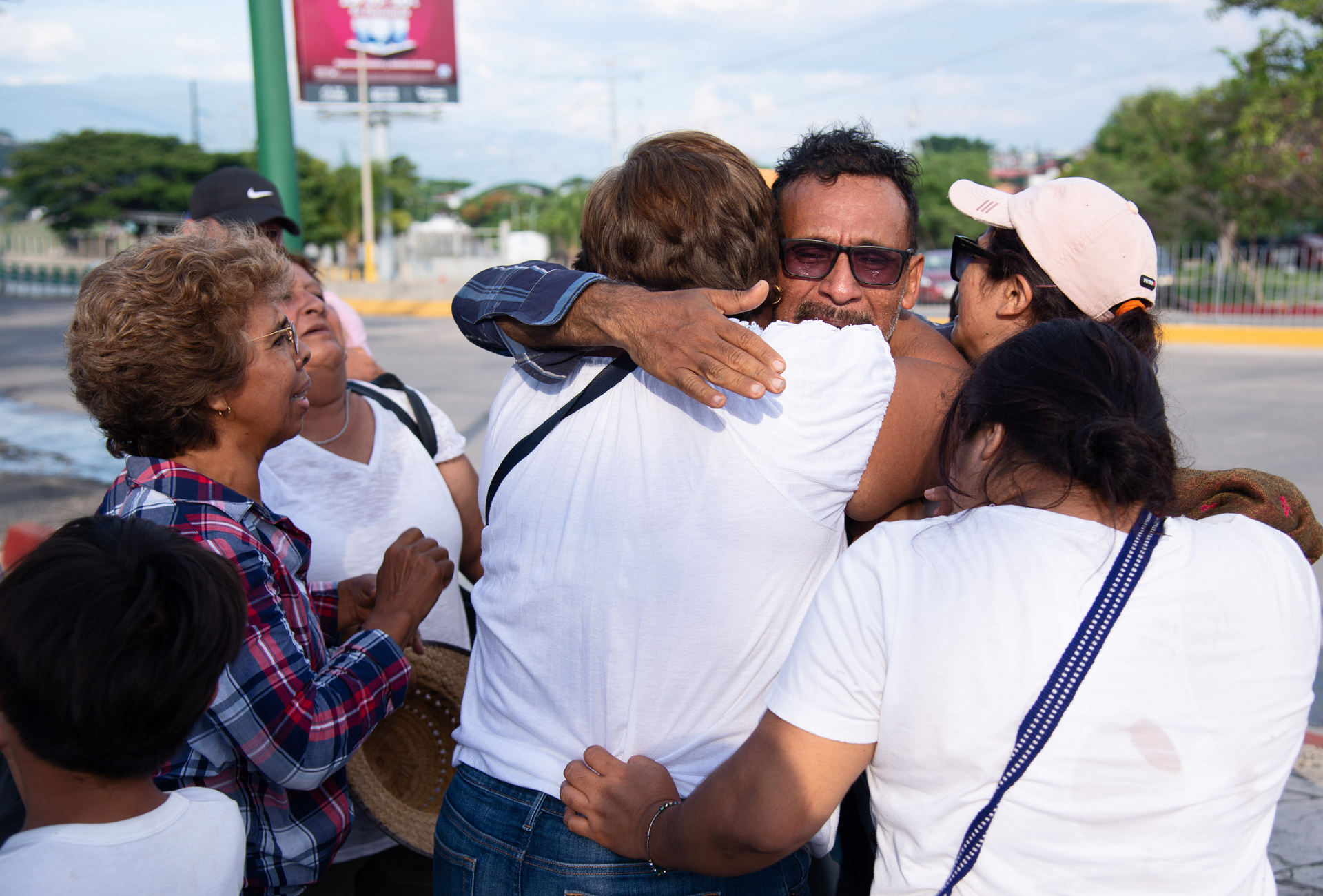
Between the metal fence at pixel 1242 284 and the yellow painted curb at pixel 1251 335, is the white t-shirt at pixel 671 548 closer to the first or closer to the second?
the yellow painted curb at pixel 1251 335

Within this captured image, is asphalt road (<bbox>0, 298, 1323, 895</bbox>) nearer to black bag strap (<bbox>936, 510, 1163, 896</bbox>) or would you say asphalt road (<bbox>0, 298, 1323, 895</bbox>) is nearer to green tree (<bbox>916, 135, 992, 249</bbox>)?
black bag strap (<bbox>936, 510, 1163, 896</bbox>)

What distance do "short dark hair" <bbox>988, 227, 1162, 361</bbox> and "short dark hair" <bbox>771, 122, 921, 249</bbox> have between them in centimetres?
17

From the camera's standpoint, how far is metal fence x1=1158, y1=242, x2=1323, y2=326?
62.2 ft

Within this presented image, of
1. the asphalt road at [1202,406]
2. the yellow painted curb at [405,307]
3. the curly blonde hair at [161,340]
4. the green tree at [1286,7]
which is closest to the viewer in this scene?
the curly blonde hair at [161,340]

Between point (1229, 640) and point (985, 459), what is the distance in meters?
0.35

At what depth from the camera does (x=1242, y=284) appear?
20094 millimetres

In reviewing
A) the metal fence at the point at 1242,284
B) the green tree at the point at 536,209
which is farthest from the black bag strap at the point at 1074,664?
the green tree at the point at 536,209

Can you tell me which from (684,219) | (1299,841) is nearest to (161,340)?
(684,219)

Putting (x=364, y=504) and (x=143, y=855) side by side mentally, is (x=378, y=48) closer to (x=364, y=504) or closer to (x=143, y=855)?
(x=364, y=504)

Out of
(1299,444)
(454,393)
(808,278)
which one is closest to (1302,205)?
(1299,444)

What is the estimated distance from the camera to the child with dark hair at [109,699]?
1.37 meters

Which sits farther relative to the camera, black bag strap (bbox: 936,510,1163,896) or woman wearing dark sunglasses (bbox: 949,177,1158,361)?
woman wearing dark sunglasses (bbox: 949,177,1158,361)

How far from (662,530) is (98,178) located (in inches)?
2283

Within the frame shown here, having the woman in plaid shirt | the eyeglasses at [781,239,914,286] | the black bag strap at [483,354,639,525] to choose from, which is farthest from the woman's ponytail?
the woman in plaid shirt
